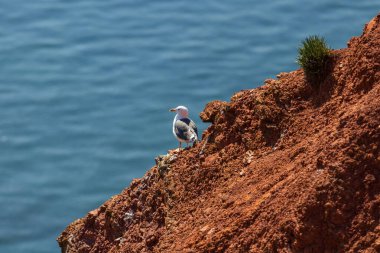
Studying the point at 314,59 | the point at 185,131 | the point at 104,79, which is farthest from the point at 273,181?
the point at 104,79

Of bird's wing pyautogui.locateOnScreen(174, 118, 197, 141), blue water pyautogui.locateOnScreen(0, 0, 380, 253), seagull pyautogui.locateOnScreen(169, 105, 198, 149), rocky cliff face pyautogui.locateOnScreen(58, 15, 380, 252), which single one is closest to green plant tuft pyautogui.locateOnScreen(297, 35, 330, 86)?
rocky cliff face pyautogui.locateOnScreen(58, 15, 380, 252)

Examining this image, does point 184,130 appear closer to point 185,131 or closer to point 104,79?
point 185,131

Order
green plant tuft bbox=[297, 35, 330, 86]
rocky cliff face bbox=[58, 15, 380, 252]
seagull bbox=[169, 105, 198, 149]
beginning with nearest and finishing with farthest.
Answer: rocky cliff face bbox=[58, 15, 380, 252], green plant tuft bbox=[297, 35, 330, 86], seagull bbox=[169, 105, 198, 149]

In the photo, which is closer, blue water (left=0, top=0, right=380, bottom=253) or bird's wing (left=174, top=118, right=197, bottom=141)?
bird's wing (left=174, top=118, right=197, bottom=141)

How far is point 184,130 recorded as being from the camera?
694 inches

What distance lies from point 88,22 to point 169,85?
19.6ft

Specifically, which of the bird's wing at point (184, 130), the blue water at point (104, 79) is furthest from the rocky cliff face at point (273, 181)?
the blue water at point (104, 79)

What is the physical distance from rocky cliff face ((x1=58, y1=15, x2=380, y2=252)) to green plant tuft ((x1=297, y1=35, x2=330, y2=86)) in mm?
115

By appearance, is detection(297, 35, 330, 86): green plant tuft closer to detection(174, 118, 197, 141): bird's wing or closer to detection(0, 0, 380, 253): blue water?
detection(174, 118, 197, 141): bird's wing

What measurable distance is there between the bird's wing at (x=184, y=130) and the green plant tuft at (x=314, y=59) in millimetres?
3407

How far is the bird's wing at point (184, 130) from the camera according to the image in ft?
56.1

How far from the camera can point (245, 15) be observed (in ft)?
128

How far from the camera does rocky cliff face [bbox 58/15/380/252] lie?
1144 centimetres

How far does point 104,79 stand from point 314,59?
74.5ft
